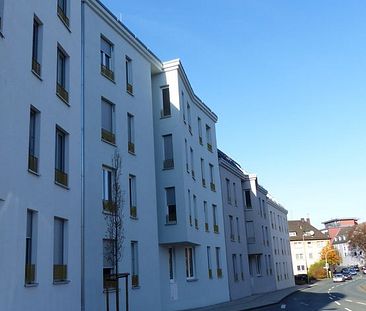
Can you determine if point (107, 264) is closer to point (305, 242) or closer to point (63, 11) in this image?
point (63, 11)

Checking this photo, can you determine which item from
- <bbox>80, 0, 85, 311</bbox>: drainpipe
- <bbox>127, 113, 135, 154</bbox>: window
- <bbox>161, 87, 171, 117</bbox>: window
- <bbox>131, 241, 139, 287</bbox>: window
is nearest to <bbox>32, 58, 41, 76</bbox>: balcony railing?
<bbox>80, 0, 85, 311</bbox>: drainpipe

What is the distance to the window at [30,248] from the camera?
504 inches

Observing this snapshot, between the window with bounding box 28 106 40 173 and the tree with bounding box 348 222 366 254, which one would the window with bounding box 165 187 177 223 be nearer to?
the window with bounding box 28 106 40 173

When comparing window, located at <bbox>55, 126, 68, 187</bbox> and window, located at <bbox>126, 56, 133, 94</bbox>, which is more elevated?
window, located at <bbox>126, 56, 133, 94</bbox>

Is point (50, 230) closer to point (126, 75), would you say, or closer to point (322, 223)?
point (126, 75)

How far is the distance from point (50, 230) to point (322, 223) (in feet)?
569

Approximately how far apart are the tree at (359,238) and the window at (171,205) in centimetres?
8600

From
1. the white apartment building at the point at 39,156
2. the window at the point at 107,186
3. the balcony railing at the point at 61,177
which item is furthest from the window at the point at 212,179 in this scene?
the balcony railing at the point at 61,177

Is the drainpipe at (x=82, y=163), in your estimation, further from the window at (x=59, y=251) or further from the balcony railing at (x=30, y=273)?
the balcony railing at (x=30, y=273)

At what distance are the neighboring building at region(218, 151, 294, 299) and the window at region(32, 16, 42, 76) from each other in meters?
24.9

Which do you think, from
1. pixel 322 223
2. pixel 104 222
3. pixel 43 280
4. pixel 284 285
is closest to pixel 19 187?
pixel 43 280

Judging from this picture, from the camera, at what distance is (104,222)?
736 inches

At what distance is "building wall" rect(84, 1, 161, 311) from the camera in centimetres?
1791

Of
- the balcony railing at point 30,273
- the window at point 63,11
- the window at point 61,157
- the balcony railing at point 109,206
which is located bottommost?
the balcony railing at point 30,273
